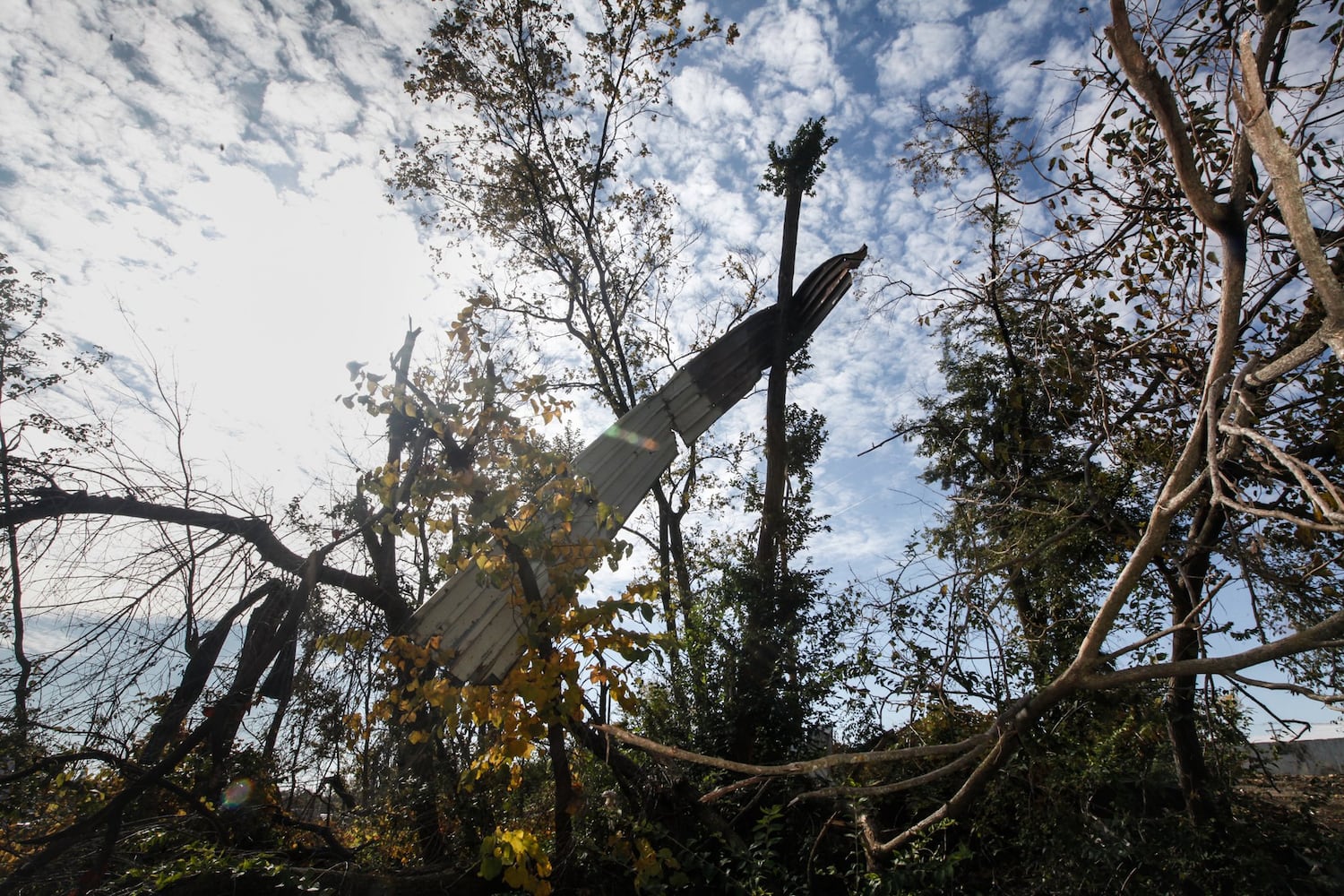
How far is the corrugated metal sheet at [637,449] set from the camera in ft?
12.4

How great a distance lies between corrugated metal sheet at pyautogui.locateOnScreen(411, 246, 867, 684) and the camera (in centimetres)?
378

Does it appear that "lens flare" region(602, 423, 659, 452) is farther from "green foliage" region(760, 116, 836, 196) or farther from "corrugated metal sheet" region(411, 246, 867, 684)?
"green foliage" region(760, 116, 836, 196)

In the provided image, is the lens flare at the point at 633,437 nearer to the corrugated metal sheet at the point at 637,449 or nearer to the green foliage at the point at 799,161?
the corrugated metal sheet at the point at 637,449

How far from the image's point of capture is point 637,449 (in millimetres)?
5164

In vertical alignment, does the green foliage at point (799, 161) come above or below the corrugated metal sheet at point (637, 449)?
above

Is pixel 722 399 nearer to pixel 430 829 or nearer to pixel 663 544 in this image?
pixel 430 829

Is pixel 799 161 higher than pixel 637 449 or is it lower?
higher

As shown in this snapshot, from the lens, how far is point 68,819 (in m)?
4.37

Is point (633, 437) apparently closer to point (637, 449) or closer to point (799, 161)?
point (637, 449)

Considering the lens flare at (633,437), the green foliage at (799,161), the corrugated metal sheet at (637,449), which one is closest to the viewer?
the corrugated metal sheet at (637,449)

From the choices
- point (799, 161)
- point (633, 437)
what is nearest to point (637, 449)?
point (633, 437)

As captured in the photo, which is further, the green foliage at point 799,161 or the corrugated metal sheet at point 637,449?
the green foliage at point 799,161

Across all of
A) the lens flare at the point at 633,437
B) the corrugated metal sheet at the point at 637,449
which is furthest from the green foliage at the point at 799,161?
the lens flare at the point at 633,437

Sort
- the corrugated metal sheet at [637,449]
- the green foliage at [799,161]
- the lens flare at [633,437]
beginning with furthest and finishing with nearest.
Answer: the green foliage at [799,161] → the lens flare at [633,437] → the corrugated metal sheet at [637,449]
